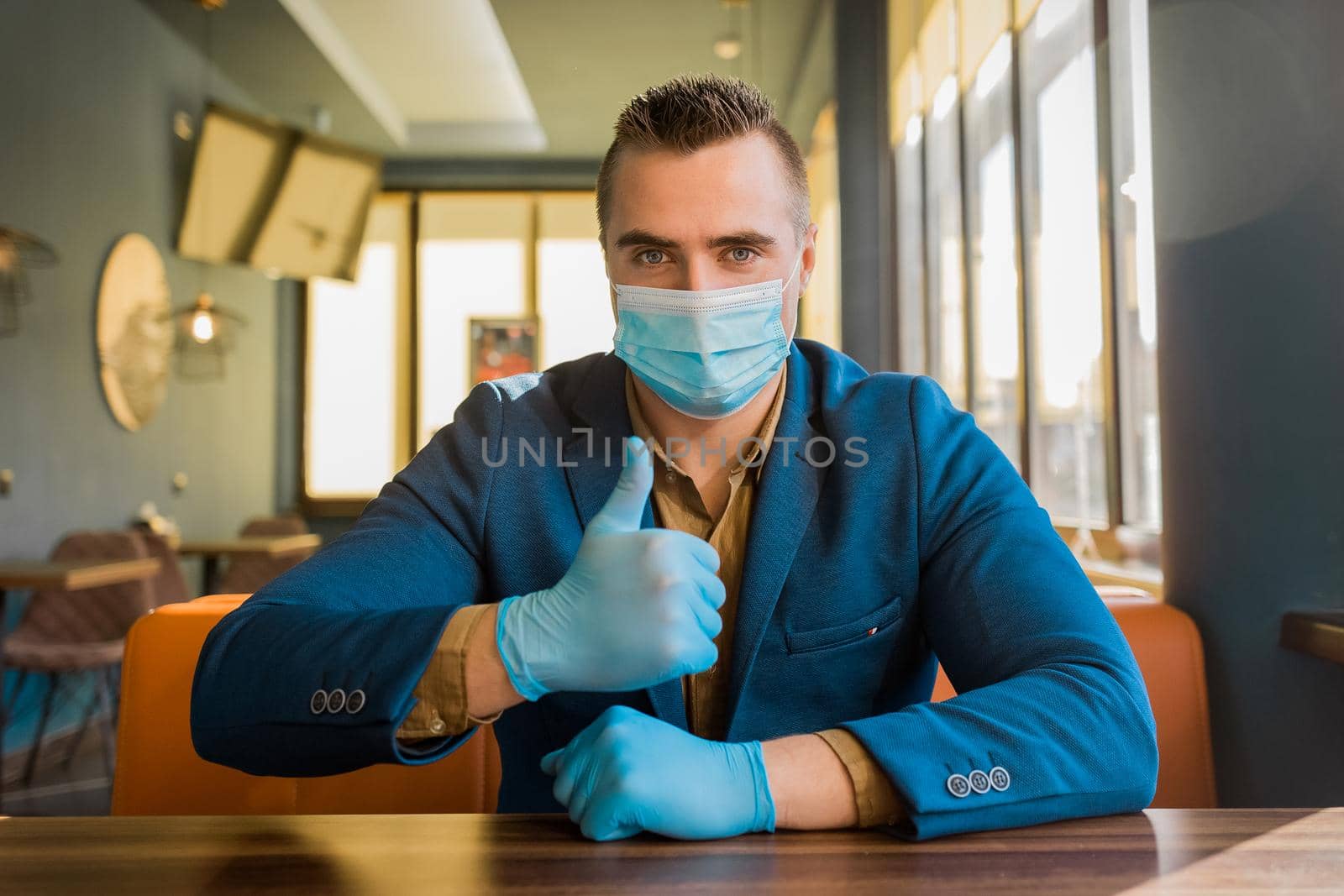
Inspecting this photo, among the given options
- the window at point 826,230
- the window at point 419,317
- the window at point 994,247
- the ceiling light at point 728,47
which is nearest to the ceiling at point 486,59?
the ceiling light at point 728,47

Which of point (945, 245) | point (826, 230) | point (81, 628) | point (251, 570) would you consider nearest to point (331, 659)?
point (81, 628)

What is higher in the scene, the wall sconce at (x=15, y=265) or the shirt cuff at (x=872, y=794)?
the wall sconce at (x=15, y=265)

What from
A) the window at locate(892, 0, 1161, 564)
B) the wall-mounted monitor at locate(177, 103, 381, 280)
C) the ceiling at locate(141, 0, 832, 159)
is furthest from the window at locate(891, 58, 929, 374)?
the wall-mounted monitor at locate(177, 103, 381, 280)

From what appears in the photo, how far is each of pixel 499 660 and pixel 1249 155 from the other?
1180mm

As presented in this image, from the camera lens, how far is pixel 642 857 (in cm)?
74

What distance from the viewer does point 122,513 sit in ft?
17.7

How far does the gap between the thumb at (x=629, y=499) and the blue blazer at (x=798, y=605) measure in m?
0.17

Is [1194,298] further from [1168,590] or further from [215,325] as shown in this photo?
[215,325]

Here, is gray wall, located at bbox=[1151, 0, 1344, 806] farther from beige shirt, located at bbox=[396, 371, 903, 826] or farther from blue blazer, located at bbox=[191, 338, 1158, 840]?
beige shirt, located at bbox=[396, 371, 903, 826]

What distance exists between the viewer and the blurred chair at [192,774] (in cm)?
129

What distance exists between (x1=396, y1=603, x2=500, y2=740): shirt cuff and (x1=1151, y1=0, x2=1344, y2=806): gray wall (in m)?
1.04

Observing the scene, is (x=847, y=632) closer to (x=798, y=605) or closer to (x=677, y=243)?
(x=798, y=605)

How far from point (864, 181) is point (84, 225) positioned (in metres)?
3.84

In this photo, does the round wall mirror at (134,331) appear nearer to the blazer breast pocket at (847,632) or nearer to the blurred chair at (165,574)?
the blurred chair at (165,574)
